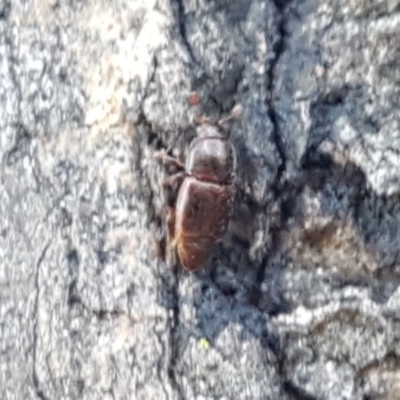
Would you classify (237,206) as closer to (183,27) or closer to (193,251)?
(193,251)

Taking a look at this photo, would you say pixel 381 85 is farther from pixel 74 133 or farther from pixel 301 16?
pixel 74 133

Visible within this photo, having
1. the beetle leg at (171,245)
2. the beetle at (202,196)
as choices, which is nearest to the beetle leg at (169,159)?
the beetle at (202,196)

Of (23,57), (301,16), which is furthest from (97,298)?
(301,16)

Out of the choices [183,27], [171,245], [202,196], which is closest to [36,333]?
[171,245]

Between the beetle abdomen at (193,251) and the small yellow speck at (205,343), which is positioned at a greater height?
the beetle abdomen at (193,251)

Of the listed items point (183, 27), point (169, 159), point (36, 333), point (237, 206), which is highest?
point (183, 27)

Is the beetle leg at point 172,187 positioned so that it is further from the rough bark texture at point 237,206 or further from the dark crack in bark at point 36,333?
the dark crack in bark at point 36,333

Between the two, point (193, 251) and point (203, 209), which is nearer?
point (193, 251)
